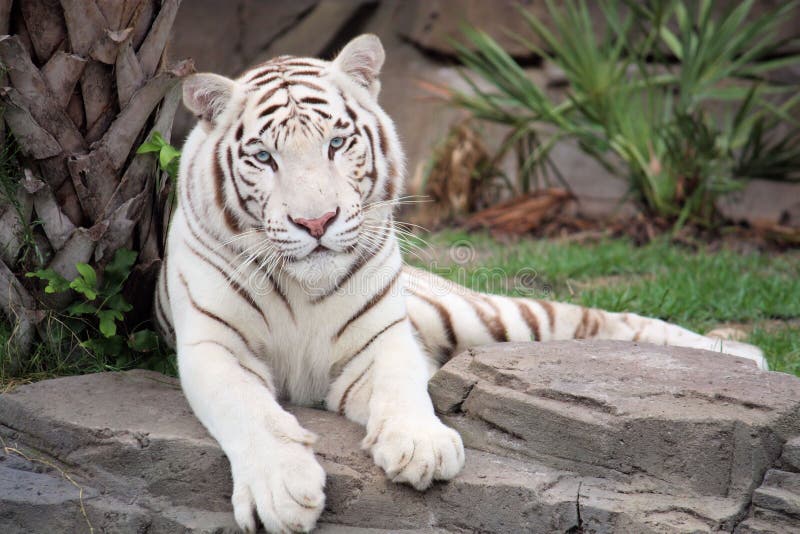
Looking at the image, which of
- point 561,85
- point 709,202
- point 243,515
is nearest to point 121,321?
point 243,515

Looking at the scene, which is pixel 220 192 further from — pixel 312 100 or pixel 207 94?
pixel 312 100

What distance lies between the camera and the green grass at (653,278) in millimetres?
4418

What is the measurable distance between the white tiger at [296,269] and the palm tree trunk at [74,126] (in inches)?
11.3

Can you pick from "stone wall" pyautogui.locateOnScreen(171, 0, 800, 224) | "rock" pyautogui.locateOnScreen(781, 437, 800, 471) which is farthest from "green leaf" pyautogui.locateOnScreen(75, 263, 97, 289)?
"stone wall" pyautogui.locateOnScreen(171, 0, 800, 224)

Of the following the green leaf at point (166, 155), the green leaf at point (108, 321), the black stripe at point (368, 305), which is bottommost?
the green leaf at point (108, 321)

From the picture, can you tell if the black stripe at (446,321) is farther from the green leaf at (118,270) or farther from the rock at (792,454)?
the rock at (792,454)

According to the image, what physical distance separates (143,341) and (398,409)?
1210 mm

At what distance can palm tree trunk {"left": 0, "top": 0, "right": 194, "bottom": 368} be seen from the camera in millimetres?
2986

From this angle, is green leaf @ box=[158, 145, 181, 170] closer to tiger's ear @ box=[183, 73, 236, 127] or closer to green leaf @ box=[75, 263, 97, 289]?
tiger's ear @ box=[183, 73, 236, 127]

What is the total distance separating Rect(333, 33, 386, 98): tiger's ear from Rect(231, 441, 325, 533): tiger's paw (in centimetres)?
128

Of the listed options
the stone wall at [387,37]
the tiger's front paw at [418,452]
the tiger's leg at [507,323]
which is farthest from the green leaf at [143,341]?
the stone wall at [387,37]

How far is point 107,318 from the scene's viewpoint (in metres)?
3.16

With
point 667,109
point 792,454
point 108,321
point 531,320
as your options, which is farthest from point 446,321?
point 667,109

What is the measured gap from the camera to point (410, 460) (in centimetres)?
237
